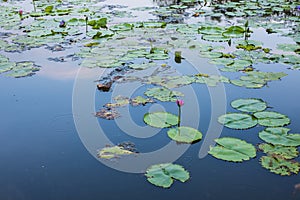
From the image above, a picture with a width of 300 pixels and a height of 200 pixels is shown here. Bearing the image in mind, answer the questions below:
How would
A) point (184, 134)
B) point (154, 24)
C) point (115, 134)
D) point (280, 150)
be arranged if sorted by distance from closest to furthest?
1. point (280, 150)
2. point (184, 134)
3. point (115, 134)
4. point (154, 24)

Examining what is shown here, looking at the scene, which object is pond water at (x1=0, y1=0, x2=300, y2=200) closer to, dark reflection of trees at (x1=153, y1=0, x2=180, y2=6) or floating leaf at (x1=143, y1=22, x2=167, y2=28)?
floating leaf at (x1=143, y1=22, x2=167, y2=28)

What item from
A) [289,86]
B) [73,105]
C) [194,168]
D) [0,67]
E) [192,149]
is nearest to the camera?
[194,168]

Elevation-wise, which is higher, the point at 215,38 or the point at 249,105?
the point at 215,38

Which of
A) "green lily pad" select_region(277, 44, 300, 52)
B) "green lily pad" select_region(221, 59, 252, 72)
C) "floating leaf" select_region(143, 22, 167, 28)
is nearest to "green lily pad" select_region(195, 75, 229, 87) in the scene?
"green lily pad" select_region(221, 59, 252, 72)

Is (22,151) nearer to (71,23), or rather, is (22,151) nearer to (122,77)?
(122,77)

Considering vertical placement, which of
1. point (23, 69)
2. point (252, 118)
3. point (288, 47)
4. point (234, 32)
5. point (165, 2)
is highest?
point (165, 2)

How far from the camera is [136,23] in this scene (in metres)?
6.72

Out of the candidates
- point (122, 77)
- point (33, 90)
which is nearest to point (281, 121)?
point (122, 77)

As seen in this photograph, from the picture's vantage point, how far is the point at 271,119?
119 inches

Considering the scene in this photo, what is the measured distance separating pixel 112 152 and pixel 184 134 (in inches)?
24.6

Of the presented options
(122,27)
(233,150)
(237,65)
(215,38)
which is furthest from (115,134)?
(122,27)

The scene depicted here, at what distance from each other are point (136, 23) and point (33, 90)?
3.29 m

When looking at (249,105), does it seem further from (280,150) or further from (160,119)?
(160,119)

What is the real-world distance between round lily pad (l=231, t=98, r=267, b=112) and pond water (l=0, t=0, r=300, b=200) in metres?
0.10
